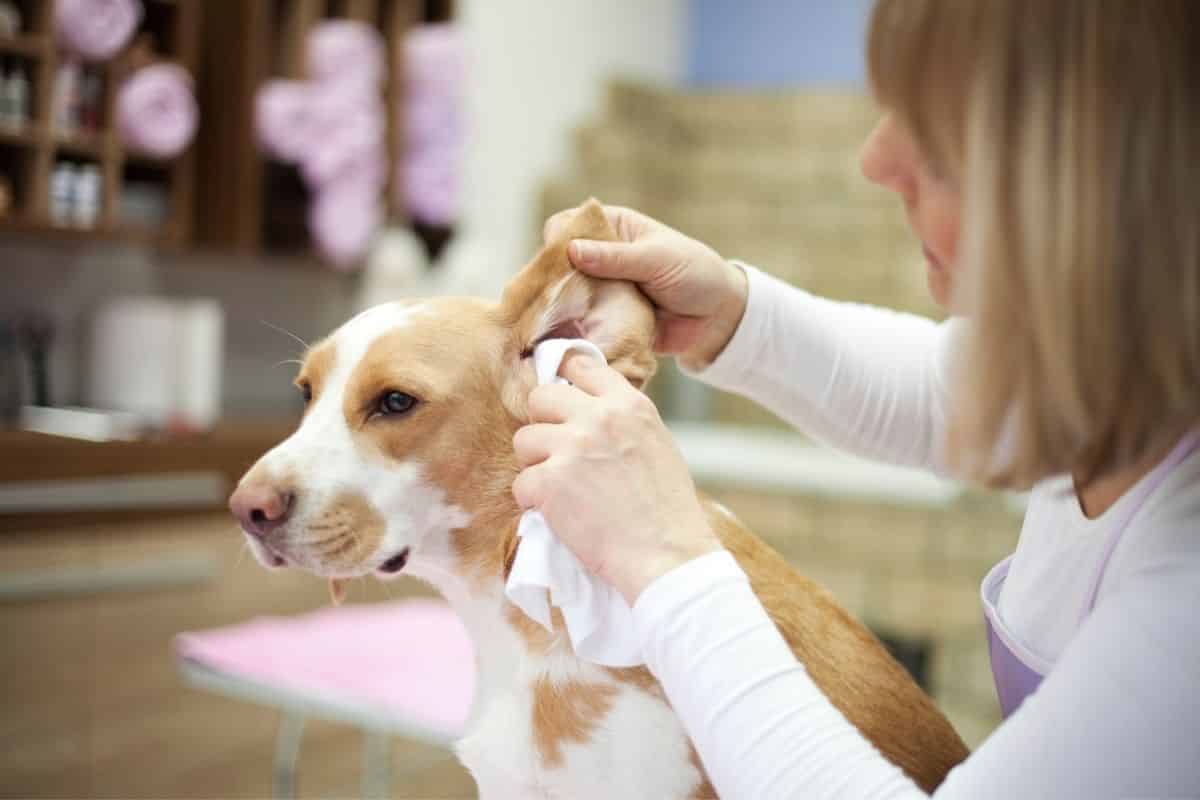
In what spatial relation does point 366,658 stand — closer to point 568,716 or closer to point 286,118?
point 568,716

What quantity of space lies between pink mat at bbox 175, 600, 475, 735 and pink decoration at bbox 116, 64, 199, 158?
1246mm

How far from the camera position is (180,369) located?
275 centimetres

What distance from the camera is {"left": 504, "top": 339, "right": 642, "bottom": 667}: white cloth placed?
2.29 feet

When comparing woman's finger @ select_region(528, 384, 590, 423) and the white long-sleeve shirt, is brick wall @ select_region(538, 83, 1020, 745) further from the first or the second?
woman's finger @ select_region(528, 384, 590, 423)

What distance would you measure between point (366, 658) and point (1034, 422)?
1.48 m

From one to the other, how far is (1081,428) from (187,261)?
9.48 ft

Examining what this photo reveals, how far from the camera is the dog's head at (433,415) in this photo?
798 millimetres

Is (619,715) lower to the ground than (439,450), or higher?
lower

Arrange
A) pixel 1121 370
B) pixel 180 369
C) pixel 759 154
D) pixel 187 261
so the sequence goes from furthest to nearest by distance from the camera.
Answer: pixel 759 154
pixel 187 261
pixel 180 369
pixel 1121 370

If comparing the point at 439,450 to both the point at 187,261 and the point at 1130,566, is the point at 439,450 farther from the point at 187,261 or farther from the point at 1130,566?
the point at 187,261

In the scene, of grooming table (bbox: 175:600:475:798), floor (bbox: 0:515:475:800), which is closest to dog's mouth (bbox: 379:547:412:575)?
grooming table (bbox: 175:600:475:798)

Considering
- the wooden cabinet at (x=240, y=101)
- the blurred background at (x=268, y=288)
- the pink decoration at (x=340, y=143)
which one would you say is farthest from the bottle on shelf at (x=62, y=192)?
the pink decoration at (x=340, y=143)

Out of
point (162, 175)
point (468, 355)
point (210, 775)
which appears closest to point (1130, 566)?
point (468, 355)

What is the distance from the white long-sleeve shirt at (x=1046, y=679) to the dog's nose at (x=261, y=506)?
0.27 m
